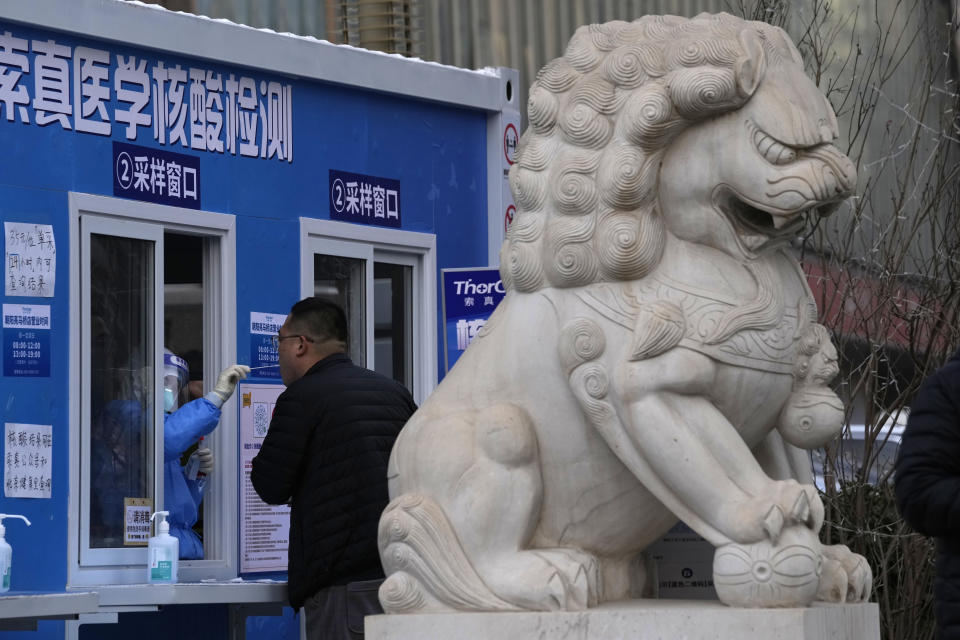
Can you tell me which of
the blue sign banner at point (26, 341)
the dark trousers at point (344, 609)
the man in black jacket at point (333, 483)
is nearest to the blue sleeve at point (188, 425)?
the blue sign banner at point (26, 341)

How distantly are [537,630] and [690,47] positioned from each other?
4.87 ft

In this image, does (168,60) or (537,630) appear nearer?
(537,630)

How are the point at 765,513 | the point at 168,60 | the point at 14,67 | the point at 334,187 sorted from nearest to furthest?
the point at 765,513 < the point at 14,67 < the point at 168,60 < the point at 334,187

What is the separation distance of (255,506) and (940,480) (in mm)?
4975

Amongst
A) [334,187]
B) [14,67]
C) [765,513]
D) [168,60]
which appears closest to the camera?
[765,513]

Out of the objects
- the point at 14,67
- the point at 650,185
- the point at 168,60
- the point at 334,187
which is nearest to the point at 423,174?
the point at 334,187

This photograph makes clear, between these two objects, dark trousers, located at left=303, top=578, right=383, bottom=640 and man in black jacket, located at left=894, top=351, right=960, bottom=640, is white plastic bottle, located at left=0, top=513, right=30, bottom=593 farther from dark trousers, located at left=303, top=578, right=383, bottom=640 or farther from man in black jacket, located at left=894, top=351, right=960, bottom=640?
man in black jacket, located at left=894, top=351, right=960, bottom=640

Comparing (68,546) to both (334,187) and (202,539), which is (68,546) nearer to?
(202,539)

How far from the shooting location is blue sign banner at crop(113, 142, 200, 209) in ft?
27.0

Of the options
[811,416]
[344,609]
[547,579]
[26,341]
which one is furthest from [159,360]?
[811,416]

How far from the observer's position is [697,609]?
14.1 ft

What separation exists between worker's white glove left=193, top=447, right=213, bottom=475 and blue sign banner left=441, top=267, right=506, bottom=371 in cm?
130

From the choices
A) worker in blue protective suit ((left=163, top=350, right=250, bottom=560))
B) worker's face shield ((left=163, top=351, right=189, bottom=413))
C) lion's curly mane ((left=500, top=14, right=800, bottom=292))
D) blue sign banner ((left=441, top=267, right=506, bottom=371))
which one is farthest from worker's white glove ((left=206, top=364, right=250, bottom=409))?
lion's curly mane ((left=500, top=14, right=800, bottom=292))

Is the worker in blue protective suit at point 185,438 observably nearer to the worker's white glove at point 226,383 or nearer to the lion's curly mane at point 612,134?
the worker's white glove at point 226,383
